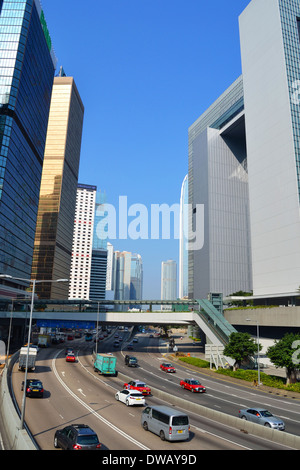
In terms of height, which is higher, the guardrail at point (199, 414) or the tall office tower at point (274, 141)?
the tall office tower at point (274, 141)

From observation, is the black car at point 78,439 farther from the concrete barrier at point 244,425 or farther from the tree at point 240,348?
the tree at point 240,348

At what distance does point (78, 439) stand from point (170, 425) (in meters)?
5.86

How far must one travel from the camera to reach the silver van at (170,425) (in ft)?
68.0

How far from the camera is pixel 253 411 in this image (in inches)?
1102

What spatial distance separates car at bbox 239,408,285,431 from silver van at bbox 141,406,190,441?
843 cm

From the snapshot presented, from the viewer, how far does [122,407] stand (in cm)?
3081

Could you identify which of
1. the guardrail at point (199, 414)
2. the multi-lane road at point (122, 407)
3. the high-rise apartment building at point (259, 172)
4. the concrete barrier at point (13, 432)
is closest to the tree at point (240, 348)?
the multi-lane road at point (122, 407)

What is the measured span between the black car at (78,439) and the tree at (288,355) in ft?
113

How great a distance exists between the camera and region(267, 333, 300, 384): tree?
148 feet

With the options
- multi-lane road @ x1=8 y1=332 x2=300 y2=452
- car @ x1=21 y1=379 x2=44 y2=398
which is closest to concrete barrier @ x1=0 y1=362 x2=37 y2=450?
multi-lane road @ x1=8 y1=332 x2=300 y2=452

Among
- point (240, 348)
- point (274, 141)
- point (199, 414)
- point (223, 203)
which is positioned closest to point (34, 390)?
point (199, 414)

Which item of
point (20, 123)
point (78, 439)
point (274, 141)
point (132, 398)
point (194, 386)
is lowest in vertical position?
point (194, 386)

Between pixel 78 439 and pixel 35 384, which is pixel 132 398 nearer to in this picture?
pixel 35 384

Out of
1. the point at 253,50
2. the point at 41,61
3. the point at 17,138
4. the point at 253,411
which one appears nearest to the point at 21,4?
the point at 41,61
